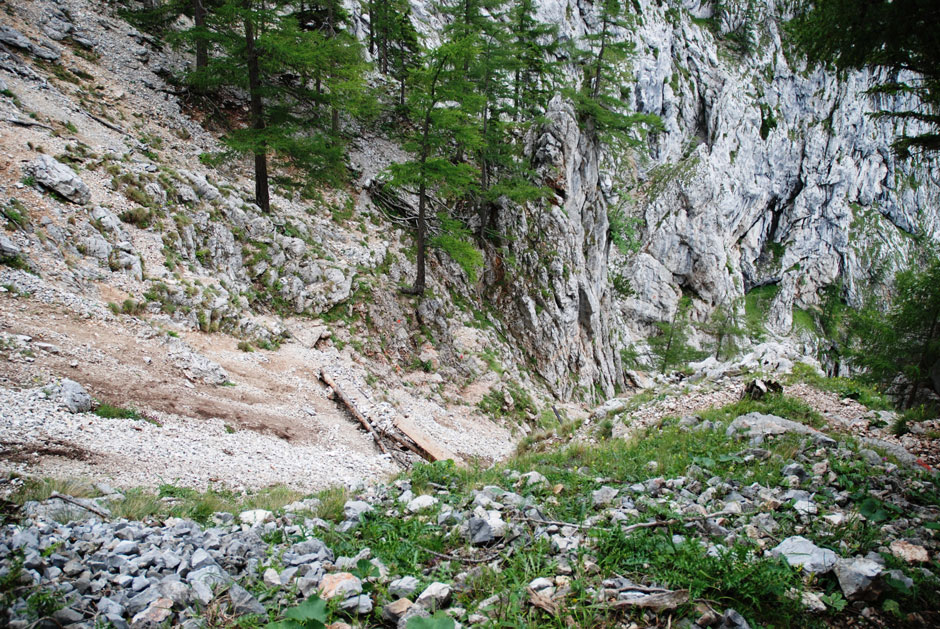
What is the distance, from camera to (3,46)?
45.4 feet

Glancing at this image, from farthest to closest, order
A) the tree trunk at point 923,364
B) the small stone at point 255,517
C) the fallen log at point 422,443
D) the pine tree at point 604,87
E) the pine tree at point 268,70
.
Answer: the pine tree at point 604,87 → the tree trunk at point 923,364 → the pine tree at point 268,70 → the fallen log at point 422,443 → the small stone at point 255,517

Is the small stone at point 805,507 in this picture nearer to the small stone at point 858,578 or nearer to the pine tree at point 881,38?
the small stone at point 858,578

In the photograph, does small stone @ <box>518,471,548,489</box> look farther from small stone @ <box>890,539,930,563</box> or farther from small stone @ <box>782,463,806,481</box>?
small stone @ <box>890,539,930,563</box>

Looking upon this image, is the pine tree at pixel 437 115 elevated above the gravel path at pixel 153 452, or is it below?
above

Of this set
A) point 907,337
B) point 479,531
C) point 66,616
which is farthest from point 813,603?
point 907,337

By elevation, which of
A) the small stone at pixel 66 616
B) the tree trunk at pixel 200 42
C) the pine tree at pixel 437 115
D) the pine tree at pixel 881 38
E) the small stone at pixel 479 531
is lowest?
the small stone at pixel 479 531

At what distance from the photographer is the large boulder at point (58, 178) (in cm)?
1072

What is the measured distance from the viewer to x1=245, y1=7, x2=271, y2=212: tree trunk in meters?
14.7

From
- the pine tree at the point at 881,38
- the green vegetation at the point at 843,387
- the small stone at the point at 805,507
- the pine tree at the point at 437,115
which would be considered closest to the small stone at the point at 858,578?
the small stone at the point at 805,507

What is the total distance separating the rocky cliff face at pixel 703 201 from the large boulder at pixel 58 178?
18149 millimetres

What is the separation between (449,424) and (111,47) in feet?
69.6

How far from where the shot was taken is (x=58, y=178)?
10930 millimetres

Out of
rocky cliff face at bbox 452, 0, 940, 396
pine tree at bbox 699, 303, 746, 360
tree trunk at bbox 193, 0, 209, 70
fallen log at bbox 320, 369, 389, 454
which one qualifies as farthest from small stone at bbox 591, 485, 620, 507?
pine tree at bbox 699, 303, 746, 360

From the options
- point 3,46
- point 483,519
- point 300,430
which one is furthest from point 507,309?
point 3,46
